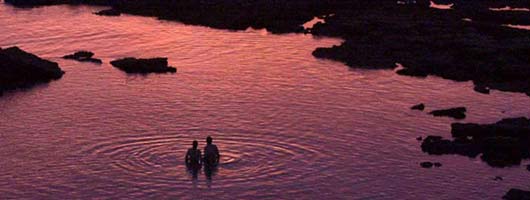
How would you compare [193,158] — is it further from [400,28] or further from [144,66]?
[400,28]

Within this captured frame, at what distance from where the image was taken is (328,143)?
59.0 metres

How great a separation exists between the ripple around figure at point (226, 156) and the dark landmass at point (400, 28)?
73.0 feet

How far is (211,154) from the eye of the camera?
171 ft

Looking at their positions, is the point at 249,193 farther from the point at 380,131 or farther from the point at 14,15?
the point at 14,15

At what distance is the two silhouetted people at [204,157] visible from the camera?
51781 millimetres

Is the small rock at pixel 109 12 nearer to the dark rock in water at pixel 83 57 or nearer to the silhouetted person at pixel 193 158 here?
the dark rock in water at pixel 83 57

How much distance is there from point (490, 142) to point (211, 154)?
55.1 feet

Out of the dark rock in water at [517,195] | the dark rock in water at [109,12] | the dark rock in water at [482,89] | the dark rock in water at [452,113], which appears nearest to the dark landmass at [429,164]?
the dark rock in water at [517,195]

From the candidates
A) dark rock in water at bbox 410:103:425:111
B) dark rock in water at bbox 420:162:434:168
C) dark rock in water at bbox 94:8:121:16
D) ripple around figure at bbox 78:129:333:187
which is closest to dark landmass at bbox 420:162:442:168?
dark rock in water at bbox 420:162:434:168

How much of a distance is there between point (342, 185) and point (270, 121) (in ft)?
44.1

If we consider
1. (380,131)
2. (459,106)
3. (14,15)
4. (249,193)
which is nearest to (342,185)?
(249,193)

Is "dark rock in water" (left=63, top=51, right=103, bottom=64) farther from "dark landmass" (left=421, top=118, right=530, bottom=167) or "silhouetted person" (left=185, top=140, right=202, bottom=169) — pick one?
"dark landmass" (left=421, top=118, right=530, bottom=167)

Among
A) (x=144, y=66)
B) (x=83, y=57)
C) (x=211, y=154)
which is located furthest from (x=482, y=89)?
(x=83, y=57)

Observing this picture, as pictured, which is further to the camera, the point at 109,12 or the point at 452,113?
the point at 109,12
